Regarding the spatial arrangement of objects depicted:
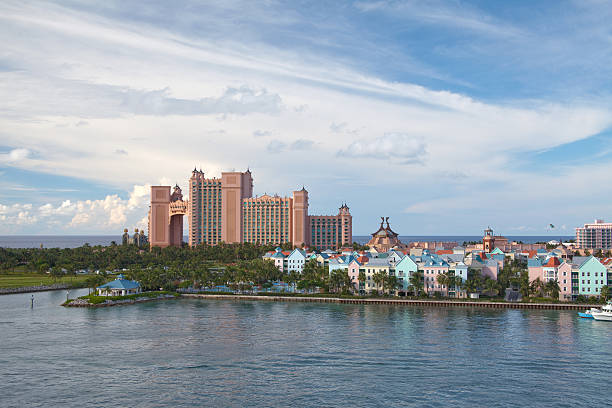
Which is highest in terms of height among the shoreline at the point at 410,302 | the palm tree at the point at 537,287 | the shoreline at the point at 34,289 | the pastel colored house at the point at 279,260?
the pastel colored house at the point at 279,260

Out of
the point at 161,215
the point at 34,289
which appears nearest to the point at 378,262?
the point at 34,289

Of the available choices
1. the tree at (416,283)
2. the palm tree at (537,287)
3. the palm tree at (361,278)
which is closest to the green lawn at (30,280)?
the palm tree at (361,278)

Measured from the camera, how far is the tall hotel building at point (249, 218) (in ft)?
620

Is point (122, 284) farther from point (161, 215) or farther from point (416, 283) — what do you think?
point (161, 215)

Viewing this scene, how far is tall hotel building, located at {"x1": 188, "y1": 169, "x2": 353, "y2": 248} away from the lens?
189000mm

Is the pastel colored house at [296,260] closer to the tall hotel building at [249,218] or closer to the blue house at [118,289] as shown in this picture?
the blue house at [118,289]

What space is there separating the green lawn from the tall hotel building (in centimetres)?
6996

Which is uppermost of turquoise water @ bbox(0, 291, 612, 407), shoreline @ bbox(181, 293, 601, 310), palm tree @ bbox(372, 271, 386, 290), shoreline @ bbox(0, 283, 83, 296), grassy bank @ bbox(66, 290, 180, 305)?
→ palm tree @ bbox(372, 271, 386, 290)

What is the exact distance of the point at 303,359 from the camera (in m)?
50.5

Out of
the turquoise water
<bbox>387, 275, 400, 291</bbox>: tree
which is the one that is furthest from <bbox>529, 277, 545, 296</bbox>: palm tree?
<bbox>387, 275, 400, 291</bbox>: tree

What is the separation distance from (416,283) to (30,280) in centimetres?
7499

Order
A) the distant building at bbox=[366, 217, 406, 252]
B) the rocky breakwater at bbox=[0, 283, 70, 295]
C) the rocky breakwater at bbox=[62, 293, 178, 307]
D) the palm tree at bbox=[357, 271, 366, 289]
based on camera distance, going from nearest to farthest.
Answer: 1. the rocky breakwater at bbox=[62, 293, 178, 307]
2. the palm tree at bbox=[357, 271, 366, 289]
3. the rocky breakwater at bbox=[0, 283, 70, 295]
4. the distant building at bbox=[366, 217, 406, 252]

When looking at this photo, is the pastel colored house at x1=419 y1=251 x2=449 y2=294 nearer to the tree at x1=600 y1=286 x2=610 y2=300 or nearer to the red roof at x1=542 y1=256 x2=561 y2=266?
the red roof at x1=542 y1=256 x2=561 y2=266

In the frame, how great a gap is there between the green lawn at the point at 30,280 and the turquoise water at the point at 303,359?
110ft
